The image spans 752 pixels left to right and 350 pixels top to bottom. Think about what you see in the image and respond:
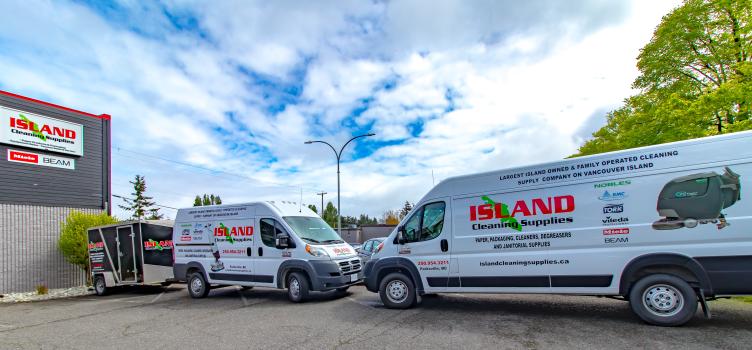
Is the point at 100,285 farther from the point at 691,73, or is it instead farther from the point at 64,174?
the point at 691,73

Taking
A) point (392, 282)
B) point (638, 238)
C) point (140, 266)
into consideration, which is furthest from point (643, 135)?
point (140, 266)

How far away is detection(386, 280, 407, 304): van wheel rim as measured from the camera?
27.8 ft

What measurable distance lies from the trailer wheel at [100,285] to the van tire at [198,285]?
4768 millimetres

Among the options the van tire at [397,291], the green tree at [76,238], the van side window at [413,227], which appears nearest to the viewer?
the van tire at [397,291]

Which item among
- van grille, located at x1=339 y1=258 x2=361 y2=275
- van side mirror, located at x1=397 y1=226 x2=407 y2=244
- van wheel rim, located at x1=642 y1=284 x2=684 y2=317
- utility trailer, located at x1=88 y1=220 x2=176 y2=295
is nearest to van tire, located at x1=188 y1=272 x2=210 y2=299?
utility trailer, located at x1=88 y1=220 x2=176 y2=295

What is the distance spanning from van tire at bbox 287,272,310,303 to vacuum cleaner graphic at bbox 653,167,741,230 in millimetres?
7136

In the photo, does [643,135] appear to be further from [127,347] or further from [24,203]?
[24,203]

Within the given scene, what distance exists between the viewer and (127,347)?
630cm

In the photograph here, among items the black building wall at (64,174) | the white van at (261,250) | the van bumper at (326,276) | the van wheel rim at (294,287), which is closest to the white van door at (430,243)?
the van bumper at (326,276)

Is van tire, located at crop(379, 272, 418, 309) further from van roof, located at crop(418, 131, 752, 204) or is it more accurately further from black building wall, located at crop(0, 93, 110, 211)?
black building wall, located at crop(0, 93, 110, 211)

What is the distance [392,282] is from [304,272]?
2486 millimetres

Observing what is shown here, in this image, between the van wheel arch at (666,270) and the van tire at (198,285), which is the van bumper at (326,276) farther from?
the van wheel arch at (666,270)

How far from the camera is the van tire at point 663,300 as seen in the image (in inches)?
232

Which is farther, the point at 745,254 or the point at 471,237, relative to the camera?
the point at 471,237
